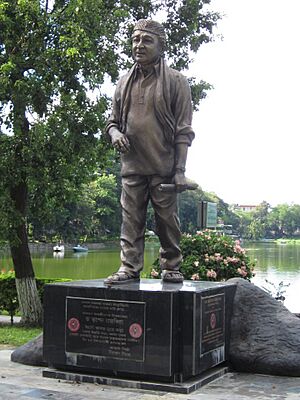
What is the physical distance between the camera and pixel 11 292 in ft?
40.5

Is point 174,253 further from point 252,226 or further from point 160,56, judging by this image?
point 252,226

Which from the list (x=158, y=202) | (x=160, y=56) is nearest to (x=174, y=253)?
(x=158, y=202)

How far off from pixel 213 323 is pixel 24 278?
19.9ft

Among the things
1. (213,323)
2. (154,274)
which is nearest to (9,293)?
(154,274)

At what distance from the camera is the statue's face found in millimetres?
6465

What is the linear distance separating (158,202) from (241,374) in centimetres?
197

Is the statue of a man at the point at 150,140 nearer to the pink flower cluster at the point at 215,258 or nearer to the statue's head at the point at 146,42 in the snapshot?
the statue's head at the point at 146,42

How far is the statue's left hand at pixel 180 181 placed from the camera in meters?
6.43

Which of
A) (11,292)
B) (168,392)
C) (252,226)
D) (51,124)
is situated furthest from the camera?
(252,226)

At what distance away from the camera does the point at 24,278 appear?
1159 centimetres

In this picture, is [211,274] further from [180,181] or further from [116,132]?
[116,132]

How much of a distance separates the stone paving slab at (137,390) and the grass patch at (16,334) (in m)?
2.90

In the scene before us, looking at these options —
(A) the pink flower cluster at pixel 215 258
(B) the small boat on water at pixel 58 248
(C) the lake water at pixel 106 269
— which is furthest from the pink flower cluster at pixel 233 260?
(B) the small boat on water at pixel 58 248

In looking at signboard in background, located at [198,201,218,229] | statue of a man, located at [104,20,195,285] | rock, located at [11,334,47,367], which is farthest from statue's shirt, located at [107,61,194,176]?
signboard in background, located at [198,201,218,229]
